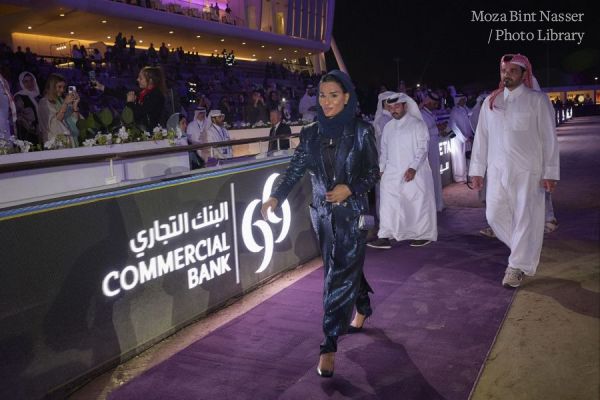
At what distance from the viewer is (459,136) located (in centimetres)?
1262

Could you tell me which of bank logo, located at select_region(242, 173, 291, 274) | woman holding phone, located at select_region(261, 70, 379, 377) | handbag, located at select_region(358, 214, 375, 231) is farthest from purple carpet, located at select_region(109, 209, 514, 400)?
handbag, located at select_region(358, 214, 375, 231)

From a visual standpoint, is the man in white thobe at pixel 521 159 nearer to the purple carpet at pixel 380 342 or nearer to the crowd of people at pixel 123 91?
the purple carpet at pixel 380 342

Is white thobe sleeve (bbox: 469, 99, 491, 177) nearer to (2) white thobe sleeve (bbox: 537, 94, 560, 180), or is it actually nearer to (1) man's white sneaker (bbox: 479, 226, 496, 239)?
(2) white thobe sleeve (bbox: 537, 94, 560, 180)

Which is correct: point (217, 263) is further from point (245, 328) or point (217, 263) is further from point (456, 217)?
point (456, 217)

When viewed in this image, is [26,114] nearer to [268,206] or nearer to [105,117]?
[105,117]

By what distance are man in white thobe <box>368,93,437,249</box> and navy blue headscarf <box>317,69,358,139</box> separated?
3434mm

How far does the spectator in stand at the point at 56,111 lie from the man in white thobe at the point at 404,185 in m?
3.99

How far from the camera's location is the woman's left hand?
357 cm

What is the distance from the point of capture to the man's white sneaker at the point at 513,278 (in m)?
5.40

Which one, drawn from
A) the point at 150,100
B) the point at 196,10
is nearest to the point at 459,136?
the point at 150,100

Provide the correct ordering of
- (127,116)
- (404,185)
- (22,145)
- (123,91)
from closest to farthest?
(22,145)
(127,116)
(404,185)
(123,91)

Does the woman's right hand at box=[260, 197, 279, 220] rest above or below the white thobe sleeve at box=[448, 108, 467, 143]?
below

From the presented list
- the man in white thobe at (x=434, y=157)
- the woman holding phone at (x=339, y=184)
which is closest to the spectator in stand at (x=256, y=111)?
the man in white thobe at (x=434, y=157)

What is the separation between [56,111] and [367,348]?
5377 mm
